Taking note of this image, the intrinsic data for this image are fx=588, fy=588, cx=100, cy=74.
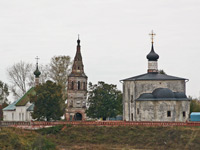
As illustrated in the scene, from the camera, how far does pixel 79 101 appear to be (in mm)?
72938

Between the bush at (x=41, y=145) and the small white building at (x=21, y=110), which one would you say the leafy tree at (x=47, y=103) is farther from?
the bush at (x=41, y=145)

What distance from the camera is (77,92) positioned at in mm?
72812

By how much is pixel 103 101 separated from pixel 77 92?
3404 millimetres

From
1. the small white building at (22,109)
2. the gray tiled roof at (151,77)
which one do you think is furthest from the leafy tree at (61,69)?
the gray tiled roof at (151,77)

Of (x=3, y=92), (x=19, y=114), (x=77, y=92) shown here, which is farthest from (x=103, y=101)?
(x=3, y=92)

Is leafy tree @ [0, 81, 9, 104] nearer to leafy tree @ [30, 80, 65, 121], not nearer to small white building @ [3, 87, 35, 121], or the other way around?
small white building @ [3, 87, 35, 121]

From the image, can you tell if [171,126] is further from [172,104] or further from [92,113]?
[92,113]

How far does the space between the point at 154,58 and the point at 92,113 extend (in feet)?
37.5

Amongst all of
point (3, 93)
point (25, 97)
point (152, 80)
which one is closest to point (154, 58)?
point (152, 80)

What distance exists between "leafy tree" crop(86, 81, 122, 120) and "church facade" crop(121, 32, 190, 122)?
20.9 ft

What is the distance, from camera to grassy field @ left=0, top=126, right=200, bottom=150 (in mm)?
50062

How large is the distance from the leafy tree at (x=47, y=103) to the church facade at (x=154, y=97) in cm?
767

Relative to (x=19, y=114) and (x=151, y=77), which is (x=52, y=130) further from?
(x=19, y=114)

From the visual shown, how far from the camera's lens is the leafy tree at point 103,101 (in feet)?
237
